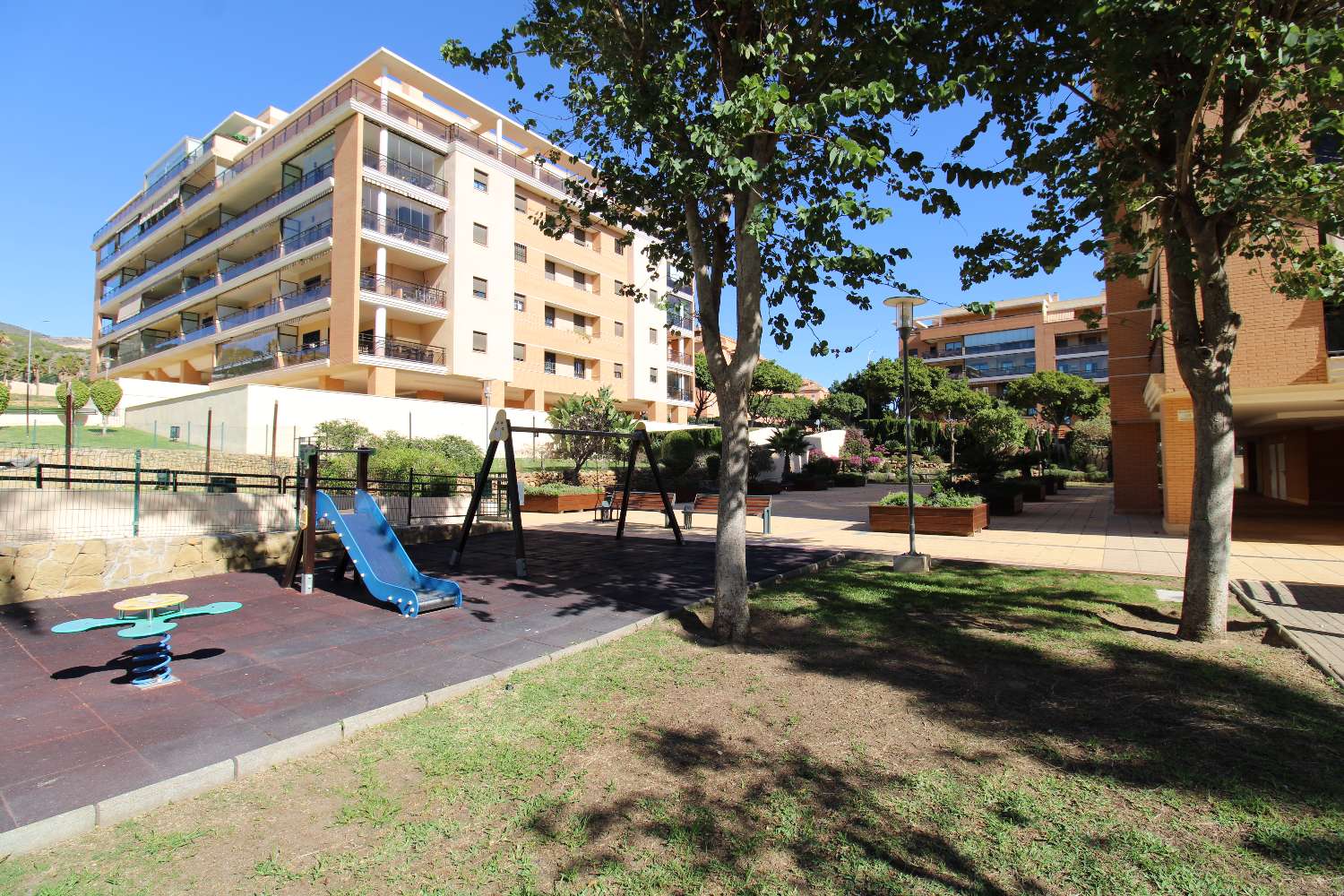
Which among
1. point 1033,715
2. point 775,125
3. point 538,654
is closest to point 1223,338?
point 1033,715

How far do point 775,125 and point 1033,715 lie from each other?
432 cm

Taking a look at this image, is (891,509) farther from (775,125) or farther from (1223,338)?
(775,125)

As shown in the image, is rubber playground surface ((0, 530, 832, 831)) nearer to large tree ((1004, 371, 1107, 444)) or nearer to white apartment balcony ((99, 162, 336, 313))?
white apartment balcony ((99, 162, 336, 313))

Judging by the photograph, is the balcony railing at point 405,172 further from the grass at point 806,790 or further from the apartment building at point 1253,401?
the grass at point 806,790

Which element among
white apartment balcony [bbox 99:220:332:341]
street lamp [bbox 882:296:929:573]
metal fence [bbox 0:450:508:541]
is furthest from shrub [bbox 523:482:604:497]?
white apartment balcony [bbox 99:220:332:341]

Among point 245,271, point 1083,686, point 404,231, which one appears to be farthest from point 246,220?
point 1083,686

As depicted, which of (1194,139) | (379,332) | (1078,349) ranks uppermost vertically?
(1078,349)

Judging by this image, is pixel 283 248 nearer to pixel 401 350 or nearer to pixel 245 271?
pixel 245 271

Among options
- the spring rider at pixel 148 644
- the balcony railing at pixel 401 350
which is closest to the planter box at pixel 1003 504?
the spring rider at pixel 148 644

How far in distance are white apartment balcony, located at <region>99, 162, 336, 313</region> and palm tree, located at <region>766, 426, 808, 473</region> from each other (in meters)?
23.3

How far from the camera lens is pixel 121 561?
7461mm

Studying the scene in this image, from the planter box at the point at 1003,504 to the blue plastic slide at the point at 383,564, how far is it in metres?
14.9

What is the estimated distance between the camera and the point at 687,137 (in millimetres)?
5801

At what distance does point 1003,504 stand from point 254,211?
124 ft
